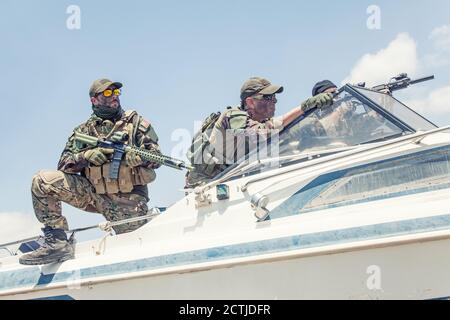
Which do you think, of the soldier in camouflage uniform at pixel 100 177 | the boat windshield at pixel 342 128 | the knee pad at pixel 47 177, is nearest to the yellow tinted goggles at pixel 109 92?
the soldier in camouflage uniform at pixel 100 177

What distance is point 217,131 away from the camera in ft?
15.3

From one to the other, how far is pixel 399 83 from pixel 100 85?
123 inches

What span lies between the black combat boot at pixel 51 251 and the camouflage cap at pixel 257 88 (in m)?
2.11

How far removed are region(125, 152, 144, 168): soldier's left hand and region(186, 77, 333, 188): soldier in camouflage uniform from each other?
50 cm

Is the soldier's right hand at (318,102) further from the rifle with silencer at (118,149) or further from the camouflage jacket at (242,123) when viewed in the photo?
the rifle with silencer at (118,149)

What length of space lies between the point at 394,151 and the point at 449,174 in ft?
1.14

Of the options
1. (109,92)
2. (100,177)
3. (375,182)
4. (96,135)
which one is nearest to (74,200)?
(100,177)

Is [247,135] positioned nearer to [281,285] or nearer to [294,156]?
[294,156]

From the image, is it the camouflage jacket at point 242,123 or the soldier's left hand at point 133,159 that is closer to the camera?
the camouflage jacket at point 242,123

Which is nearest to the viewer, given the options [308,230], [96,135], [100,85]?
[308,230]

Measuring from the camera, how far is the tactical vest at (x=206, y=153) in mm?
4543

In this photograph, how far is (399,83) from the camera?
5.44 m

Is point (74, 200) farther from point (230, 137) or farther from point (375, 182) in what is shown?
point (375, 182)

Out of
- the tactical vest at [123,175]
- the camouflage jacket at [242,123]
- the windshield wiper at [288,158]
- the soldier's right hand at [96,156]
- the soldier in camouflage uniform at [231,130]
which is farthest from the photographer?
the tactical vest at [123,175]
